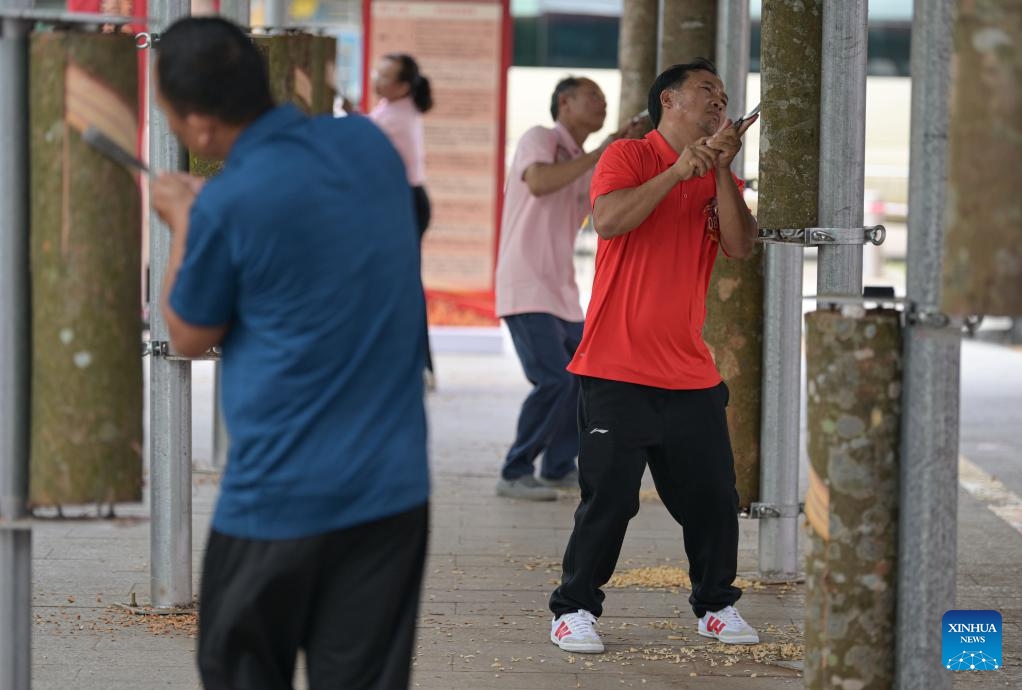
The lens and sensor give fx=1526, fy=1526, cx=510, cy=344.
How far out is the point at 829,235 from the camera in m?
4.67

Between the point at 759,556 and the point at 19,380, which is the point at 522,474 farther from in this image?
the point at 19,380

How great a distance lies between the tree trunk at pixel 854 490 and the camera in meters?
3.34

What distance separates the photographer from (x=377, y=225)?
2.87 m

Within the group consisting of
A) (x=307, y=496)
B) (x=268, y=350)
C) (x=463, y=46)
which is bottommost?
(x=307, y=496)

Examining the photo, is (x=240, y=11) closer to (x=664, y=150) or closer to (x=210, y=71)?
(x=664, y=150)

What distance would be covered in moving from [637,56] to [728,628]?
4.17m

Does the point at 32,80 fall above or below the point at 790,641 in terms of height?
above

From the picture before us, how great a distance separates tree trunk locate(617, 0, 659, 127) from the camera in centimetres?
823

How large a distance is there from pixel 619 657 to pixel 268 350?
243cm

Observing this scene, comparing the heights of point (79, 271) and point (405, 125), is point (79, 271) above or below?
below

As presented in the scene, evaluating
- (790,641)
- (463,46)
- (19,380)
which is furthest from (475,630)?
(463,46)

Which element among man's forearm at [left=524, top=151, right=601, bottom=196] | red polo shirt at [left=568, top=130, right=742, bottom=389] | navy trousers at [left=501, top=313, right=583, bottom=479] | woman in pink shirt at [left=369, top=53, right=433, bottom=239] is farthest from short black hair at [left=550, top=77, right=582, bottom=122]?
red polo shirt at [left=568, top=130, right=742, bottom=389]

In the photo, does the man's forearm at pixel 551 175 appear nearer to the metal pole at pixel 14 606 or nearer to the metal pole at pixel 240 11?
the metal pole at pixel 240 11

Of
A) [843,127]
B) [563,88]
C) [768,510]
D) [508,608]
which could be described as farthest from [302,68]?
[563,88]
